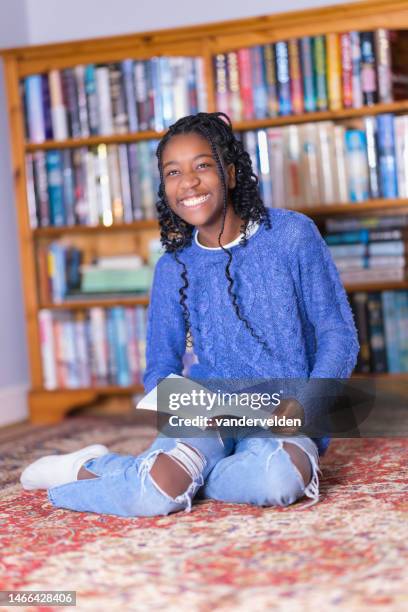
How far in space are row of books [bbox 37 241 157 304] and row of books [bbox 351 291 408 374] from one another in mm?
720

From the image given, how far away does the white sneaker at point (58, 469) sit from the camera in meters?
1.60

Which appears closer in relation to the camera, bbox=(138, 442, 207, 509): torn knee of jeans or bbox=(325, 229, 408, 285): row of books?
bbox=(138, 442, 207, 509): torn knee of jeans

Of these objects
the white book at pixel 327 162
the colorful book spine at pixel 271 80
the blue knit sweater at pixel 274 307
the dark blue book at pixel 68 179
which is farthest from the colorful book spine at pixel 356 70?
the blue knit sweater at pixel 274 307

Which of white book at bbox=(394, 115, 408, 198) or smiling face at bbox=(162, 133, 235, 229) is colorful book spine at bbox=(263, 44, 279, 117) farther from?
smiling face at bbox=(162, 133, 235, 229)

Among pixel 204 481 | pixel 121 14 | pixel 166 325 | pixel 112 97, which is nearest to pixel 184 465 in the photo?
pixel 204 481

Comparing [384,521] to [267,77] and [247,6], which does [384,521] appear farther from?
[247,6]

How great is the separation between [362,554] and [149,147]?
1887 mm

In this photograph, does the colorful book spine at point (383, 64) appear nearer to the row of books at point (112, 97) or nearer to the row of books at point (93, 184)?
the row of books at point (112, 97)

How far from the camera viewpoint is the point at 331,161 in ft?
8.67

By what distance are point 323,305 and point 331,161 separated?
115cm

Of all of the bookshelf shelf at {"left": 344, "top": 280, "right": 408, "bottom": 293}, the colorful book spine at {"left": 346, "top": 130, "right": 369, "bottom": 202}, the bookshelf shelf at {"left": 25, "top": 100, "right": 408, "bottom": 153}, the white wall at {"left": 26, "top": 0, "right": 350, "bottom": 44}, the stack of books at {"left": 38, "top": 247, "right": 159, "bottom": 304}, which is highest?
the white wall at {"left": 26, "top": 0, "right": 350, "bottom": 44}

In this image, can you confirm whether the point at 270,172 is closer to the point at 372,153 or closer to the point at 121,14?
the point at 372,153

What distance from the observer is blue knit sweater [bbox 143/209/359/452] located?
1.60 meters

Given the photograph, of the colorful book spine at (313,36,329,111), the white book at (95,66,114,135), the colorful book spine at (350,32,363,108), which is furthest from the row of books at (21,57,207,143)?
the colorful book spine at (350,32,363,108)
